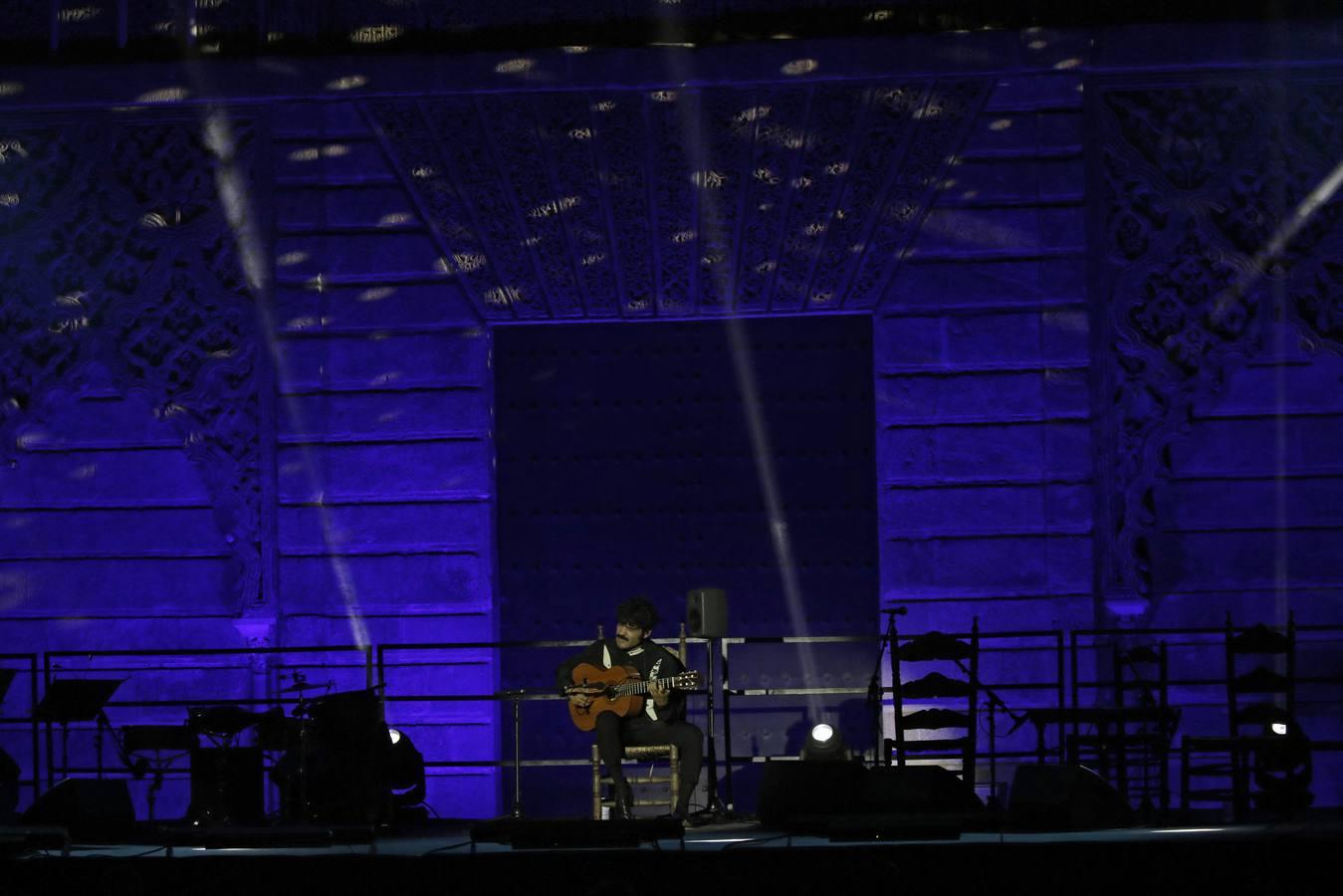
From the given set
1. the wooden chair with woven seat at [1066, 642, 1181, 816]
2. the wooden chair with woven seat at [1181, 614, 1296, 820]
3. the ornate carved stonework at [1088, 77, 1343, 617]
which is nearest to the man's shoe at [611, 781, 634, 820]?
the wooden chair with woven seat at [1066, 642, 1181, 816]

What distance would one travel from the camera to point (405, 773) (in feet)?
31.8

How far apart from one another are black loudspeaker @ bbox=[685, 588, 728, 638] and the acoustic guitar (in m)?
0.33

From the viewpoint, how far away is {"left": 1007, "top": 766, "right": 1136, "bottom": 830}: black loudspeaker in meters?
7.44

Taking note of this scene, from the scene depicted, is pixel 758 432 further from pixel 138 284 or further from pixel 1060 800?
pixel 1060 800

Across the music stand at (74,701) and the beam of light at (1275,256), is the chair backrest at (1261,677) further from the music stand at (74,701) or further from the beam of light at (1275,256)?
the music stand at (74,701)

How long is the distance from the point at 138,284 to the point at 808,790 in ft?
19.8

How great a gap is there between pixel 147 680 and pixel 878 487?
4764mm

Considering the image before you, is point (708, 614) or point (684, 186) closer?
point (708, 614)

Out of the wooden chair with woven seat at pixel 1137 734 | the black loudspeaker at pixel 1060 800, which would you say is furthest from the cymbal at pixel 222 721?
the wooden chair with woven seat at pixel 1137 734

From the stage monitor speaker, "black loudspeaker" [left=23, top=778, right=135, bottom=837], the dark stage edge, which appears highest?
the stage monitor speaker

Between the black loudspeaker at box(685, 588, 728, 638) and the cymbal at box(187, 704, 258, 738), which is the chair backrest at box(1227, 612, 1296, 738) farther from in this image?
the cymbal at box(187, 704, 258, 738)

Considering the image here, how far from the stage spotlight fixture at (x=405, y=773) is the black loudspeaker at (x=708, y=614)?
172 centimetres

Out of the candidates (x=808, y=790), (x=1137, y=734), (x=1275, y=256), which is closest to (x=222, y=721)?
(x=808, y=790)

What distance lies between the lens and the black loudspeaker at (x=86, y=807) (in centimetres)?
783
